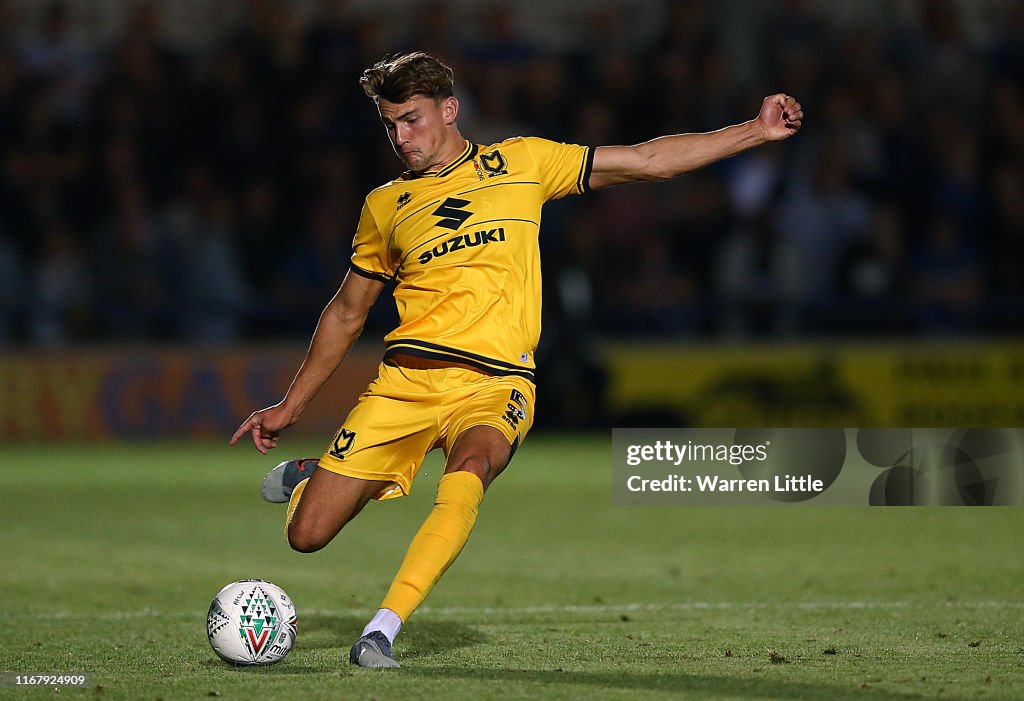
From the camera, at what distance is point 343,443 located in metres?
5.98

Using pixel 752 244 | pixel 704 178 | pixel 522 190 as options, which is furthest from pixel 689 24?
pixel 522 190

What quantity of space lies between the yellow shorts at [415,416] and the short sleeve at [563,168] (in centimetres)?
78

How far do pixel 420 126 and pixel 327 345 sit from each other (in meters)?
0.95

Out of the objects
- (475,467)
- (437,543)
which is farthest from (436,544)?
(475,467)

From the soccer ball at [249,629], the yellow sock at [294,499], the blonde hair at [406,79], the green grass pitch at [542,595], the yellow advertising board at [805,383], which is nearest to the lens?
→ the green grass pitch at [542,595]

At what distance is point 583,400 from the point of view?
15.0 m

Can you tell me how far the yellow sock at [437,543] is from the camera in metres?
5.39

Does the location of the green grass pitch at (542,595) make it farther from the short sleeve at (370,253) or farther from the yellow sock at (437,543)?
the short sleeve at (370,253)

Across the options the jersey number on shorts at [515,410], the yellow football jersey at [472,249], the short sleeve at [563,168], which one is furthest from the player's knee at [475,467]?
the short sleeve at [563,168]

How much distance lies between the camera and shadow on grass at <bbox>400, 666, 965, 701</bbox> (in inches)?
195

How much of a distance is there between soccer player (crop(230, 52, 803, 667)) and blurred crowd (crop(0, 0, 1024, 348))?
27.7 ft

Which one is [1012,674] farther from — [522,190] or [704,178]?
[704,178]

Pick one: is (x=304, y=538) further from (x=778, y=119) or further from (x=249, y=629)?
(x=778, y=119)

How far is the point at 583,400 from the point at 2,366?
17.4ft
